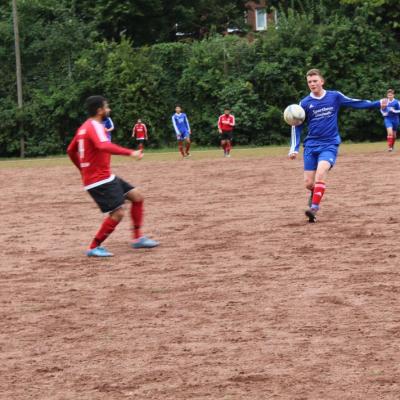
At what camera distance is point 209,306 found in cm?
801

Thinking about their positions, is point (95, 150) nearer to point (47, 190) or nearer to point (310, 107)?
point (310, 107)

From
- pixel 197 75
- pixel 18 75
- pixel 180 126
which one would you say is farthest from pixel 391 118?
pixel 18 75

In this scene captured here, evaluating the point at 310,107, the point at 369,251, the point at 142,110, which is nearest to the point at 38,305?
the point at 369,251

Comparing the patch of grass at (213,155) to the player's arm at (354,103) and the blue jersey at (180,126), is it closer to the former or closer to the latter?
the blue jersey at (180,126)

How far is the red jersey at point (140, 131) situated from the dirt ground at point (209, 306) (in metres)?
26.0

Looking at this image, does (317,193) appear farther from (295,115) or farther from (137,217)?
(137,217)

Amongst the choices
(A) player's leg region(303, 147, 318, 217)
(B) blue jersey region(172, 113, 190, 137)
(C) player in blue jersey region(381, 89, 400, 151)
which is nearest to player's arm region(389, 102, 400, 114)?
(C) player in blue jersey region(381, 89, 400, 151)

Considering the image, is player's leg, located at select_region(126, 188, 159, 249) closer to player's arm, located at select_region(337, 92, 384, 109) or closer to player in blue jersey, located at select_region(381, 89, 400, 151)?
player's arm, located at select_region(337, 92, 384, 109)

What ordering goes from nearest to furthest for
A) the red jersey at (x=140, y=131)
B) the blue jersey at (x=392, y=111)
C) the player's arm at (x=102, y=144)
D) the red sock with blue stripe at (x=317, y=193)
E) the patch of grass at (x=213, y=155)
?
the player's arm at (x=102, y=144), the red sock with blue stripe at (x=317, y=193), the blue jersey at (x=392, y=111), the patch of grass at (x=213, y=155), the red jersey at (x=140, y=131)

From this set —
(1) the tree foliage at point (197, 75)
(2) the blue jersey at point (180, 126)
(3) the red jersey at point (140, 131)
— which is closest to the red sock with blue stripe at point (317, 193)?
(2) the blue jersey at point (180, 126)

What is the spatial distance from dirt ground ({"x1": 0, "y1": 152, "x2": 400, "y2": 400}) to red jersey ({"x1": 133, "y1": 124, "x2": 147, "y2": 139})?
85.2ft

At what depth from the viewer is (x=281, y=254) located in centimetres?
1058

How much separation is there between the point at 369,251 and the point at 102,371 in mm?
5027

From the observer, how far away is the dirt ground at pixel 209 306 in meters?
5.87
